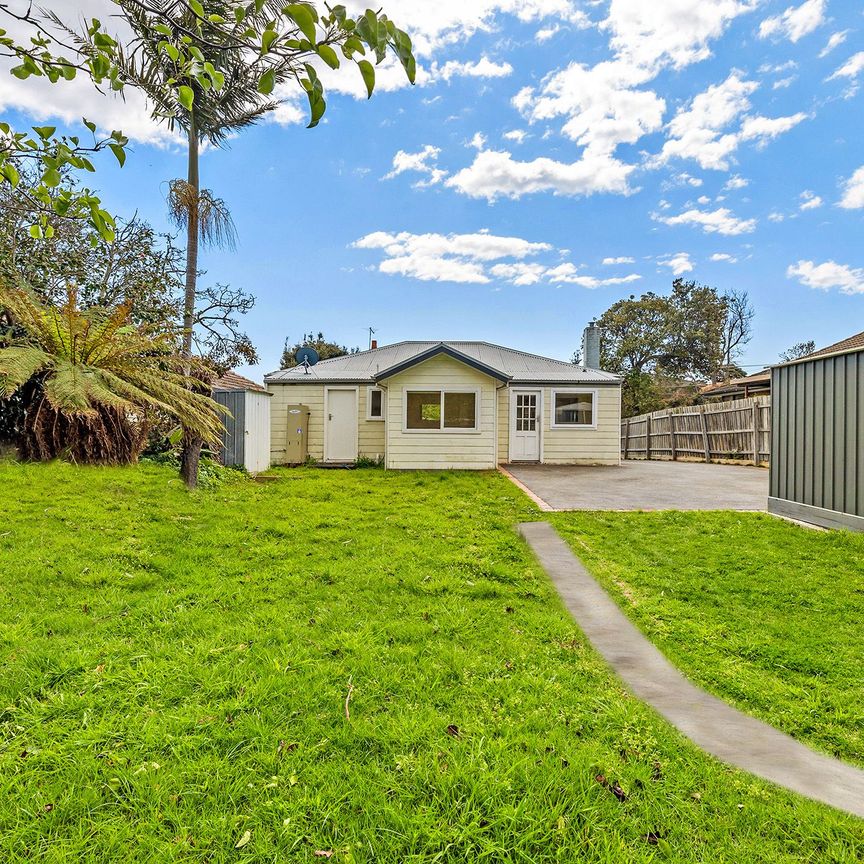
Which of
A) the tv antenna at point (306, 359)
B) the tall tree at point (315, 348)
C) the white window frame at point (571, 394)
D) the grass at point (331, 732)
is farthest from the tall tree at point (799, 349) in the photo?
the grass at point (331, 732)

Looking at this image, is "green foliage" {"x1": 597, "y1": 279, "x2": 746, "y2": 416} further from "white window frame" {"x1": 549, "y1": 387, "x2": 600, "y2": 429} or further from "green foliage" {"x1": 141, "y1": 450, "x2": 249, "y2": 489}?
"green foliage" {"x1": 141, "y1": 450, "x2": 249, "y2": 489}

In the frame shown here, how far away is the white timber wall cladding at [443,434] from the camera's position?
11.4 m

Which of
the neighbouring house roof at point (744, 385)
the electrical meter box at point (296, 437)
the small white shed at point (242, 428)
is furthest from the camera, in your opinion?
the neighbouring house roof at point (744, 385)

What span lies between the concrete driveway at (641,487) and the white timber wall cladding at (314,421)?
393 cm

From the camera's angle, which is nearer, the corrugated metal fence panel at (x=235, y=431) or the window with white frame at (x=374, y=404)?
the corrugated metal fence panel at (x=235, y=431)

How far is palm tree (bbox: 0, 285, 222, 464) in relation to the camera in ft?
18.1

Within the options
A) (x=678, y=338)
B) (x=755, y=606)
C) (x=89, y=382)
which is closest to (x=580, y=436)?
(x=755, y=606)

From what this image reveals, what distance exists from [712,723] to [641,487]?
7491mm

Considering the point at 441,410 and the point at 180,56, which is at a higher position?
the point at 180,56

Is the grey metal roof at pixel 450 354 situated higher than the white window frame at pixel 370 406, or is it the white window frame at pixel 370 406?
the grey metal roof at pixel 450 354

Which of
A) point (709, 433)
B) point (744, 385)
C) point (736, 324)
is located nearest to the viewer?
point (709, 433)

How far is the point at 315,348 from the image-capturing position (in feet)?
104

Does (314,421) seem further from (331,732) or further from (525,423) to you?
(331,732)

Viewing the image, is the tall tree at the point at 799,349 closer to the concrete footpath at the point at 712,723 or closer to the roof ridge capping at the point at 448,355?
the roof ridge capping at the point at 448,355
